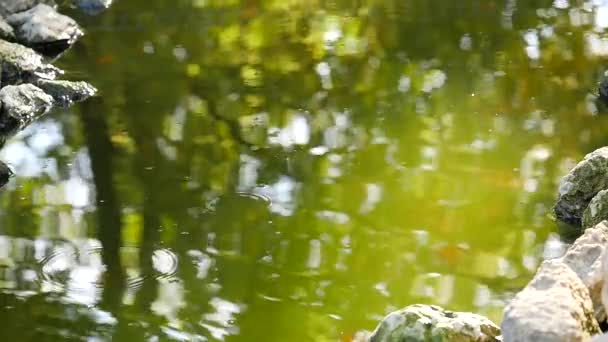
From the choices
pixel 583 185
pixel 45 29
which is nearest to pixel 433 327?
pixel 583 185

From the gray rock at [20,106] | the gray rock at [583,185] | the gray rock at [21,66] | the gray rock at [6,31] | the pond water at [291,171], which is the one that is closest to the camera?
the pond water at [291,171]

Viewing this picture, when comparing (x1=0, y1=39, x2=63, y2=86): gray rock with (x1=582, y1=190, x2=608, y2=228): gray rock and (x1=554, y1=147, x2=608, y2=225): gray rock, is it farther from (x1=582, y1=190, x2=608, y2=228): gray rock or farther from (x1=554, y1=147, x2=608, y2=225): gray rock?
(x1=582, y1=190, x2=608, y2=228): gray rock

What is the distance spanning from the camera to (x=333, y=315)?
375cm

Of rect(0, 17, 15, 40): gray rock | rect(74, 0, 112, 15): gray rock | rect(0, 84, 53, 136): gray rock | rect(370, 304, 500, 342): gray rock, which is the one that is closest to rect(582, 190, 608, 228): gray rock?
rect(370, 304, 500, 342): gray rock

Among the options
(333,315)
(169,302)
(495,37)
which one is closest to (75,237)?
(169,302)

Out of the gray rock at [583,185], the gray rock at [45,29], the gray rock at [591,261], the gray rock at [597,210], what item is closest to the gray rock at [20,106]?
the gray rock at [45,29]

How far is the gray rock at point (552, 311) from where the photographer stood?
2754mm

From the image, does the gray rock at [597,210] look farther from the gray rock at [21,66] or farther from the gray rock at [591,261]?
the gray rock at [21,66]

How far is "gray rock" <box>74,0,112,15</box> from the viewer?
7.73m

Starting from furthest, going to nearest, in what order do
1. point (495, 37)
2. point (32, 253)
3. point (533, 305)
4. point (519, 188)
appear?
point (495, 37)
point (519, 188)
point (32, 253)
point (533, 305)

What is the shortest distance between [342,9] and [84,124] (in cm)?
285

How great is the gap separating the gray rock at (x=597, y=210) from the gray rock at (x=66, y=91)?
310 centimetres

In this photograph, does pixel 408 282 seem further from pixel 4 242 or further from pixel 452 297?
pixel 4 242

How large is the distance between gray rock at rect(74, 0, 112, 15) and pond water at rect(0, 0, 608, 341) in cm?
15
